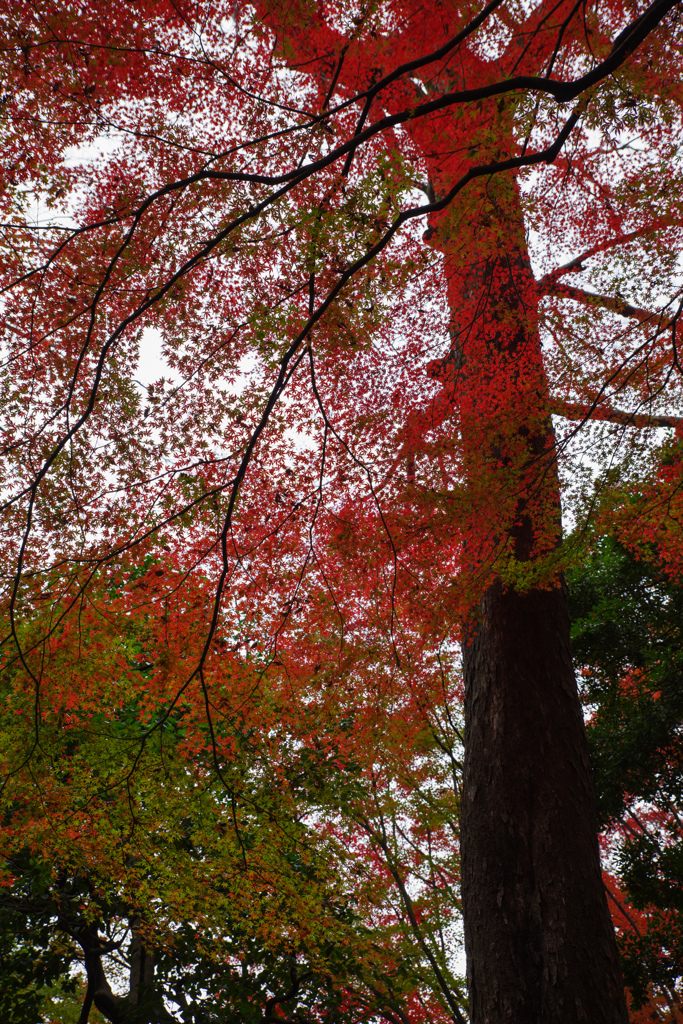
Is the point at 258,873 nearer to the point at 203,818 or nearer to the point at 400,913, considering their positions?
the point at 203,818

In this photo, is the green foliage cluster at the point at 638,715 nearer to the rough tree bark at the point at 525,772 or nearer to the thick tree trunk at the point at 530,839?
the rough tree bark at the point at 525,772

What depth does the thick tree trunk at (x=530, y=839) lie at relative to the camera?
394 cm

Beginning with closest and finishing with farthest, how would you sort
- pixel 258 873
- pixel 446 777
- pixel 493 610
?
1. pixel 493 610
2. pixel 258 873
3. pixel 446 777

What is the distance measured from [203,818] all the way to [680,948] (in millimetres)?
6736

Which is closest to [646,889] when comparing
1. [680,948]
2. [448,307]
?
[680,948]

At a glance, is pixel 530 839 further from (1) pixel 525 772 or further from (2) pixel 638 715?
(2) pixel 638 715

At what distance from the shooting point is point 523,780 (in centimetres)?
456

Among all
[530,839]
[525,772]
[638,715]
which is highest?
[638,715]

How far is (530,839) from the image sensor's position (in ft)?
14.3

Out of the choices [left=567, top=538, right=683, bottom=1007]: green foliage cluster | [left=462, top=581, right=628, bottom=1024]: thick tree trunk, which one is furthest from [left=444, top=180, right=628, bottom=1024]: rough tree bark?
[left=567, top=538, right=683, bottom=1007]: green foliage cluster

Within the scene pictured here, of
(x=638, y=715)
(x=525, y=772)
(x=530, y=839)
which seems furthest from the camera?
(x=638, y=715)

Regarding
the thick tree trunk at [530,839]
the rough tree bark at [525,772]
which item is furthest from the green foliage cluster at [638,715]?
the thick tree trunk at [530,839]

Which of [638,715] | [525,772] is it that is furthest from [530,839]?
[638,715]

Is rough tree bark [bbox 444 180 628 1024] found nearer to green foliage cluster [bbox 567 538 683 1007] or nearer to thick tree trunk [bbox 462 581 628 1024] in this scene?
thick tree trunk [bbox 462 581 628 1024]
